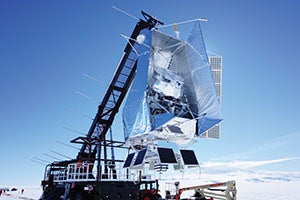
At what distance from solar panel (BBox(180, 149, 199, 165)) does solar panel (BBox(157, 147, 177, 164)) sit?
32.0 inches

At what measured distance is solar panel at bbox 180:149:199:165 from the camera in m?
13.2

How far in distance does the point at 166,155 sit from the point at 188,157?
1542mm

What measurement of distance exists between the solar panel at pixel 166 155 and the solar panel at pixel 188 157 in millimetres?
813

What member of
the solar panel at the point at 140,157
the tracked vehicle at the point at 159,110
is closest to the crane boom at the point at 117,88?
the tracked vehicle at the point at 159,110

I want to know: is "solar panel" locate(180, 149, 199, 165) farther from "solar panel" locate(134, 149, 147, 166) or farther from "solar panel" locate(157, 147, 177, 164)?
"solar panel" locate(134, 149, 147, 166)

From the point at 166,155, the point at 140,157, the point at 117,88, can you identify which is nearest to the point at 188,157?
the point at 166,155

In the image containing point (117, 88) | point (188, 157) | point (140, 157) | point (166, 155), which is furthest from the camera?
point (117, 88)

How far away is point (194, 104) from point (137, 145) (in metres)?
3.72

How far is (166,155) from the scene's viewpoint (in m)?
12.4

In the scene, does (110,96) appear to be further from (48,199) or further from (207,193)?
(207,193)

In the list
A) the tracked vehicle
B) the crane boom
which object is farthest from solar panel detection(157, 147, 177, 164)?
the crane boom

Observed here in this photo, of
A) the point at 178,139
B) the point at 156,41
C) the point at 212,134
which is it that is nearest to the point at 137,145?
the point at 178,139

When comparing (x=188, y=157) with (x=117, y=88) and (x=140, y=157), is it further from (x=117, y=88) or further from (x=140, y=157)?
(x=117, y=88)

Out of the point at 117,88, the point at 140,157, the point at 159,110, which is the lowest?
the point at 140,157
